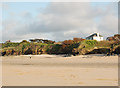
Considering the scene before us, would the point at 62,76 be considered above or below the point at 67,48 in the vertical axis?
below

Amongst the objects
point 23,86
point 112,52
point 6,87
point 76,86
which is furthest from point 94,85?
point 112,52

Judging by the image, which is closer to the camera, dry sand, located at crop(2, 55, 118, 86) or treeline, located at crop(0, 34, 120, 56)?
dry sand, located at crop(2, 55, 118, 86)

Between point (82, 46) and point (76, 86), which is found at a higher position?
point (82, 46)

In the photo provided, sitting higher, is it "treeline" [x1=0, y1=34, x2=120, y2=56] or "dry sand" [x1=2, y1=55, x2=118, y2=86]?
"treeline" [x1=0, y1=34, x2=120, y2=56]

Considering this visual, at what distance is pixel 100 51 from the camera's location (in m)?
16.4

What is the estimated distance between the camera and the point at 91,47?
17047 mm

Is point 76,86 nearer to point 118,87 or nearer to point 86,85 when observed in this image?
point 86,85

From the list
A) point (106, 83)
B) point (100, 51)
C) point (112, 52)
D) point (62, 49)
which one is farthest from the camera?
point (62, 49)

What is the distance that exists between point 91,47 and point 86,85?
45.6ft

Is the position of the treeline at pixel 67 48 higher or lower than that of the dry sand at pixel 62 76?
higher

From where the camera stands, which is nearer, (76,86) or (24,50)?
(76,86)

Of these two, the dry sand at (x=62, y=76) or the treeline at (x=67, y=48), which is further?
the treeline at (x=67, y=48)

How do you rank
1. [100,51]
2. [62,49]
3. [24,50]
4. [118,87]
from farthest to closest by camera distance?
[24,50] < [62,49] < [100,51] < [118,87]

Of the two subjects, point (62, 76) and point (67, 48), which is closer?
point (62, 76)
